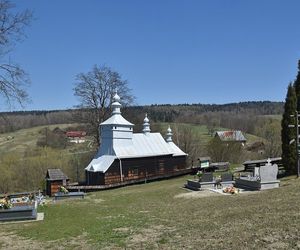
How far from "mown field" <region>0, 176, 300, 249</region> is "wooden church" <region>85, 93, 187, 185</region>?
17115 millimetres

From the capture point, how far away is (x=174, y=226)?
13750 mm

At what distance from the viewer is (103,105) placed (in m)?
48.8

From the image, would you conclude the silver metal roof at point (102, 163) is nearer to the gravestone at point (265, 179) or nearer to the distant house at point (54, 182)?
the distant house at point (54, 182)

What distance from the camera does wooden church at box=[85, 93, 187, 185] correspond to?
37.9 meters

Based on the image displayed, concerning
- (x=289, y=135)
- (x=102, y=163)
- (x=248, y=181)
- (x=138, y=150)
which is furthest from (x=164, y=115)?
(x=248, y=181)

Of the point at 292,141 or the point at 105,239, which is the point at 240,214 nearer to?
the point at 105,239

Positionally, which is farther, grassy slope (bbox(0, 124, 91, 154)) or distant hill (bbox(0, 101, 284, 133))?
grassy slope (bbox(0, 124, 91, 154))

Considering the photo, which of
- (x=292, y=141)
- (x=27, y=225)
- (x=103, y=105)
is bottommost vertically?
(x=27, y=225)

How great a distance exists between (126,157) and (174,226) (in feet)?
82.2

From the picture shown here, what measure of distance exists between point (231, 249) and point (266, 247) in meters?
0.77

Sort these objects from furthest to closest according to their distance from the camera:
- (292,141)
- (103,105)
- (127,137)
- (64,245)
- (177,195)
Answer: (103,105) → (127,137) → (292,141) → (177,195) → (64,245)

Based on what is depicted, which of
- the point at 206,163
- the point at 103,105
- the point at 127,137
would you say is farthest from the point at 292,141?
the point at 103,105

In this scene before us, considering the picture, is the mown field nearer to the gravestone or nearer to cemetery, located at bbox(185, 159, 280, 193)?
the gravestone

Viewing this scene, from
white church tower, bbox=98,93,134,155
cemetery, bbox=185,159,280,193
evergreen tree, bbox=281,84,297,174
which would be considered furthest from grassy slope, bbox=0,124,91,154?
evergreen tree, bbox=281,84,297,174
